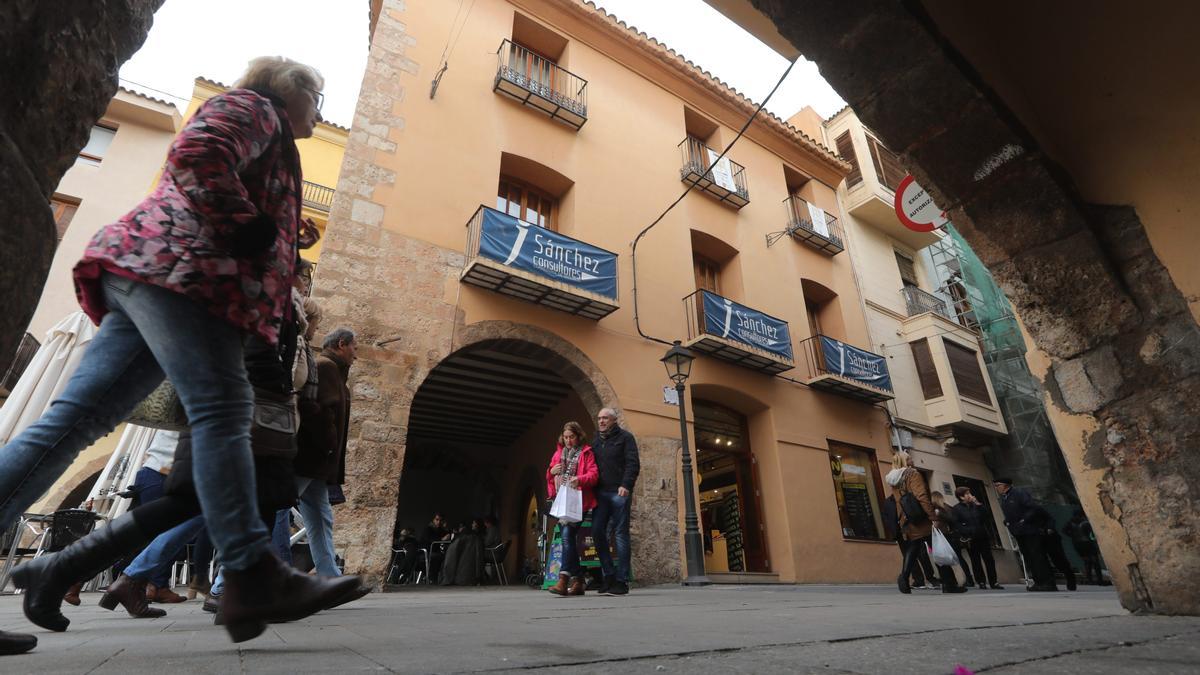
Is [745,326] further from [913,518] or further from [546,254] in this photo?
[913,518]

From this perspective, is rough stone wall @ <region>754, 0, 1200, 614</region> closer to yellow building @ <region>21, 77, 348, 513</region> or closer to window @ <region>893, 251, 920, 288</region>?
yellow building @ <region>21, 77, 348, 513</region>

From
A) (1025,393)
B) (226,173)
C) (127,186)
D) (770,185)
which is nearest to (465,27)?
(770,185)

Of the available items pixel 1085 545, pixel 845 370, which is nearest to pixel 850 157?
pixel 845 370

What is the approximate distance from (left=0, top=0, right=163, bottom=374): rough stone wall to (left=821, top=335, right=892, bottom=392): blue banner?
1113cm

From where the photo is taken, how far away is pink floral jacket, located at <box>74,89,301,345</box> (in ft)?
4.75

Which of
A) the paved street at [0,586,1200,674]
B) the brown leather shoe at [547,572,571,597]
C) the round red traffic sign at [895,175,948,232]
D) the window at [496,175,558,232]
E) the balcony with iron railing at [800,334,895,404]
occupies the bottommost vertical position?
the paved street at [0,586,1200,674]

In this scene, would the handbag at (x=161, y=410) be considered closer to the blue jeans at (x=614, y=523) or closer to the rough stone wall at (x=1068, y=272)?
the rough stone wall at (x=1068, y=272)

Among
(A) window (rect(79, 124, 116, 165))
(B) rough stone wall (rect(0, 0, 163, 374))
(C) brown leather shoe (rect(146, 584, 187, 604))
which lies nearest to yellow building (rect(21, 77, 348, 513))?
(A) window (rect(79, 124, 116, 165))

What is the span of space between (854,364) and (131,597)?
1124cm

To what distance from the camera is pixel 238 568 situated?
1401 millimetres

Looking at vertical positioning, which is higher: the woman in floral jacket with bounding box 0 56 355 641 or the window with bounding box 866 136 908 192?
the window with bounding box 866 136 908 192

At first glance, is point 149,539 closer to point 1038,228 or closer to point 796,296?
point 1038,228

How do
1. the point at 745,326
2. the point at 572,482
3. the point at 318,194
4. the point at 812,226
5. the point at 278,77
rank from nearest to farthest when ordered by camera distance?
the point at 278,77, the point at 572,482, the point at 745,326, the point at 812,226, the point at 318,194

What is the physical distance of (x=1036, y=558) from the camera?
7.31m
